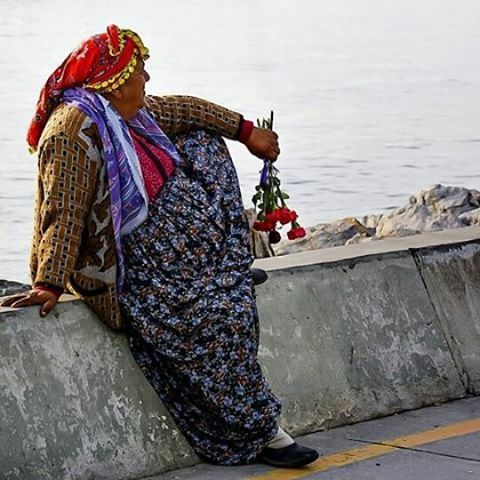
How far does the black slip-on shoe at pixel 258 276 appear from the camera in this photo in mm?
6035

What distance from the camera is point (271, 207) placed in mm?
6469

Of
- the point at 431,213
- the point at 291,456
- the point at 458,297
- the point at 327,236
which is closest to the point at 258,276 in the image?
the point at 291,456

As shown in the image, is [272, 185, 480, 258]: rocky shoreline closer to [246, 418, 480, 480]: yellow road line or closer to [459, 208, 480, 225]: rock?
[459, 208, 480, 225]: rock

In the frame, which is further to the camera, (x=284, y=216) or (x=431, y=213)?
(x=431, y=213)

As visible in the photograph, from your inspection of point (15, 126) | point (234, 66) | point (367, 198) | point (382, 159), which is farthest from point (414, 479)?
point (234, 66)

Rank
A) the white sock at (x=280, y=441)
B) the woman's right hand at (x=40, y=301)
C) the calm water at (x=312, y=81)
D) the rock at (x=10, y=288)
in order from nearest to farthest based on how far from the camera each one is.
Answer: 1. the woman's right hand at (x=40, y=301)
2. the white sock at (x=280, y=441)
3. the rock at (x=10, y=288)
4. the calm water at (x=312, y=81)

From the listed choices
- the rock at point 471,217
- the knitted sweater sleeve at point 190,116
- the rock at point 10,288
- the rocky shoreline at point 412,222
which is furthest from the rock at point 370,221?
the knitted sweater sleeve at point 190,116

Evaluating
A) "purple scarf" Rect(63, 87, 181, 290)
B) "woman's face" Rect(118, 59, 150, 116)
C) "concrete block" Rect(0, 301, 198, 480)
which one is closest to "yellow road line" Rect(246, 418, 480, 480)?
"concrete block" Rect(0, 301, 198, 480)

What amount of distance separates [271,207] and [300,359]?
56cm

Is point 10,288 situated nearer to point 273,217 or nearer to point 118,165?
point 273,217

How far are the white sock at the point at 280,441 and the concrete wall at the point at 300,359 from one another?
0.91 ft

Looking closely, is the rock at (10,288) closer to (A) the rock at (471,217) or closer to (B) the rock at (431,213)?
(B) the rock at (431,213)

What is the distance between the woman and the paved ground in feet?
0.28

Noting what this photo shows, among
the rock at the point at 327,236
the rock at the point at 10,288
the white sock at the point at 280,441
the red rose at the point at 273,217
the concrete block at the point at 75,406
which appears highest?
the red rose at the point at 273,217
